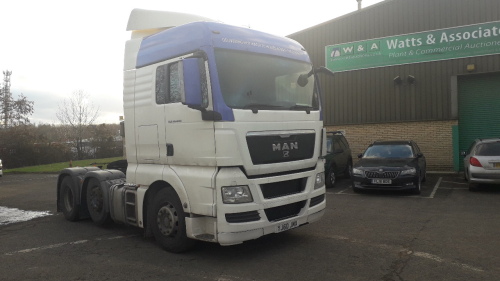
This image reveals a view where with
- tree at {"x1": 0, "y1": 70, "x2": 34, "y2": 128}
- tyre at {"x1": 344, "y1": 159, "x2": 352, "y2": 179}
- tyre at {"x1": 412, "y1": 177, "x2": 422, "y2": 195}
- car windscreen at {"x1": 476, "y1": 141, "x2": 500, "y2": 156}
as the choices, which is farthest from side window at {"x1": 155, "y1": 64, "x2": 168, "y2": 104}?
tree at {"x1": 0, "y1": 70, "x2": 34, "y2": 128}

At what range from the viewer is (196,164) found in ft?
16.8

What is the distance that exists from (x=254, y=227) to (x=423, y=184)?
9854mm

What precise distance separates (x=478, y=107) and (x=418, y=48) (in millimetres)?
3537

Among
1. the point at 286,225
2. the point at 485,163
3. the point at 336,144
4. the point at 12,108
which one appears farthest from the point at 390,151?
the point at 12,108

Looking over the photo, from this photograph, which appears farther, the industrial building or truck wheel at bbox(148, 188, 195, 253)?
the industrial building

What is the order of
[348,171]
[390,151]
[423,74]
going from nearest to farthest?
[390,151] → [348,171] → [423,74]

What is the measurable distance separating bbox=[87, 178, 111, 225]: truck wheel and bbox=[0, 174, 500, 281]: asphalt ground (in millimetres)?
218

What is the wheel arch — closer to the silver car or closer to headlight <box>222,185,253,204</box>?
headlight <box>222,185,253,204</box>

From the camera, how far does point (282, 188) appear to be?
17.8 ft

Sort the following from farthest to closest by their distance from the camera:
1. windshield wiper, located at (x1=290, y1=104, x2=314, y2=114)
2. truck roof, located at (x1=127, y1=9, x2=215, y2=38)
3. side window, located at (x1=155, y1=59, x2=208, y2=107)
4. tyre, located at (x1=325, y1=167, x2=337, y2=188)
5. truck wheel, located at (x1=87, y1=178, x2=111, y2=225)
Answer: tyre, located at (x1=325, y1=167, x2=337, y2=188) < truck wheel, located at (x1=87, y1=178, x2=111, y2=225) < truck roof, located at (x1=127, y1=9, x2=215, y2=38) < windshield wiper, located at (x1=290, y1=104, x2=314, y2=114) < side window, located at (x1=155, y1=59, x2=208, y2=107)

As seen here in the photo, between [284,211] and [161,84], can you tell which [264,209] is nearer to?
[284,211]

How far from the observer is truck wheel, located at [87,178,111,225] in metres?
7.21

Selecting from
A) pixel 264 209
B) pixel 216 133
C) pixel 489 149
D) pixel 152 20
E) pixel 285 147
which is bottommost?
pixel 264 209

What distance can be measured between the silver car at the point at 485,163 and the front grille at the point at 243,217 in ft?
27.0
